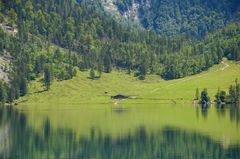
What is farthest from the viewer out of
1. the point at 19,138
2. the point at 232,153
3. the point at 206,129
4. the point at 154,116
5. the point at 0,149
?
the point at 154,116

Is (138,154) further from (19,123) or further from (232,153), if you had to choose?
(19,123)

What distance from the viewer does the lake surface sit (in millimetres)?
107812

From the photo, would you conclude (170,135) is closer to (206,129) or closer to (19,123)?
(206,129)

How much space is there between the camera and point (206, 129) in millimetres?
144125

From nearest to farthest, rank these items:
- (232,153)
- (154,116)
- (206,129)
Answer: (232,153), (206,129), (154,116)

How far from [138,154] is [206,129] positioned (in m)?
41.3

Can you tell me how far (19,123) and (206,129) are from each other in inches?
2436

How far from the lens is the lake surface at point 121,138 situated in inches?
4245

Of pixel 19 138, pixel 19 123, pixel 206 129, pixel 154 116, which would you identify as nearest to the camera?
pixel 19 138

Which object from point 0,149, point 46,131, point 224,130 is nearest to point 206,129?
point 224,130

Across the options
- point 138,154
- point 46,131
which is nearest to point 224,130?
point 138,154

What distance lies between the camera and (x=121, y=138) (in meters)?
130

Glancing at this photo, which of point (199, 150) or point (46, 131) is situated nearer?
point (199, 150)

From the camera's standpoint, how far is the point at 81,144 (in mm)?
121625
